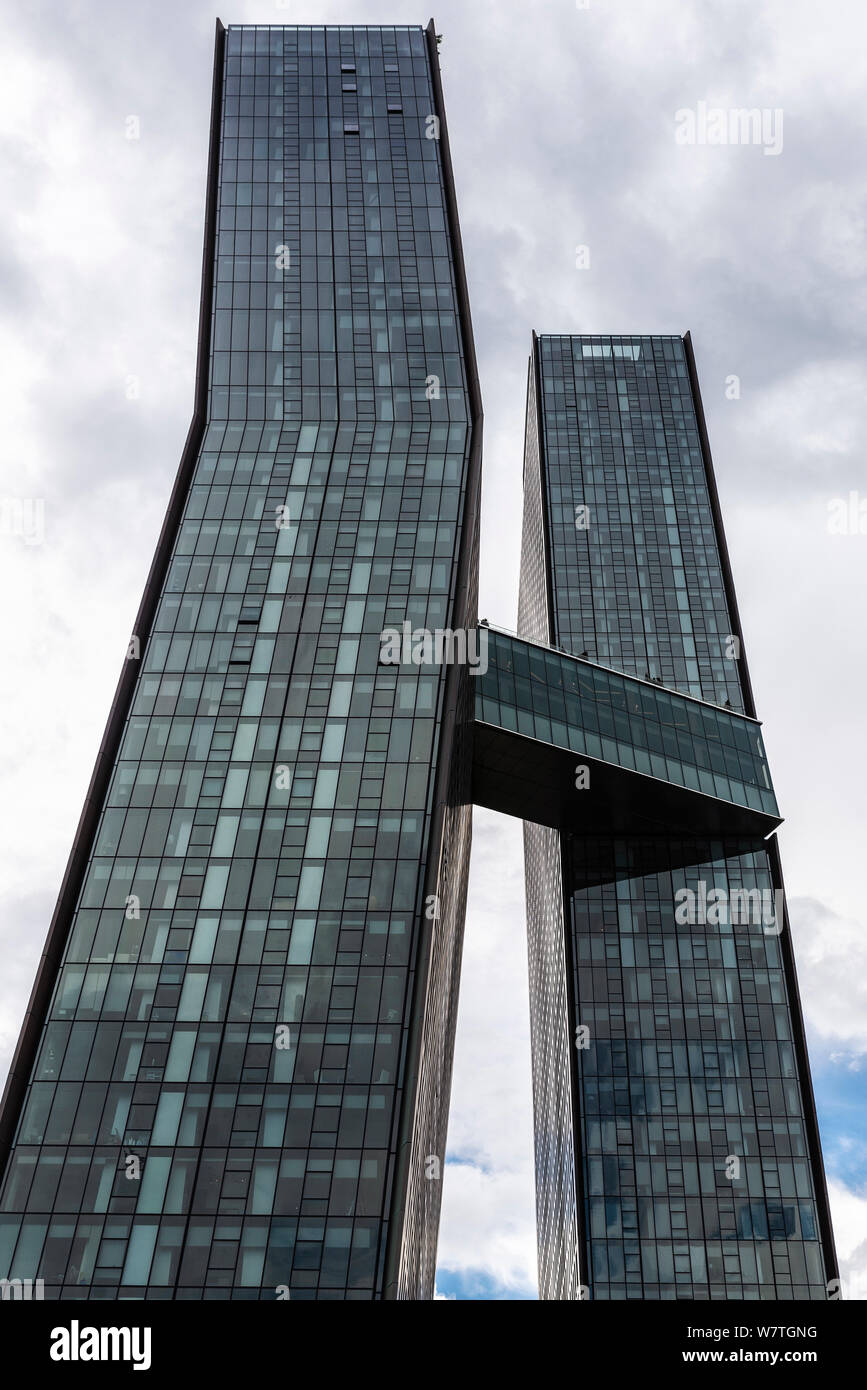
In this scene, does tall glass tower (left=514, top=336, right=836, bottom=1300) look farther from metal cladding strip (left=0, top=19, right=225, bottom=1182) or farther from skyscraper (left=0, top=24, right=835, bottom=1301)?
metal cladding strip (left=0, top=19, right=225, bottom=1182)

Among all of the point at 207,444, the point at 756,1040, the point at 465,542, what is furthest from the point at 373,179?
the point at 756,1040

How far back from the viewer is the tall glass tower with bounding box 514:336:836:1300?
96125 mm

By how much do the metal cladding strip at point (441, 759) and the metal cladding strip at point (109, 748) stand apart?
18753 mm

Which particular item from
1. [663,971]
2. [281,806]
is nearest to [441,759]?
[281,806]

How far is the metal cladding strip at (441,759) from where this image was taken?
54.9 m

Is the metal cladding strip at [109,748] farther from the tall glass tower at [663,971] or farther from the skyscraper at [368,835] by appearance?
the tall glass tower at [663,971]

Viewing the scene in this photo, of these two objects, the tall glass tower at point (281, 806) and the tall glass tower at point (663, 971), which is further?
the tall glass tower at point (663, 971)

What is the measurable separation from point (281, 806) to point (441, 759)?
9.86 m

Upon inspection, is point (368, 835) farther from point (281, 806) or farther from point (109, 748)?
point (109, 748)

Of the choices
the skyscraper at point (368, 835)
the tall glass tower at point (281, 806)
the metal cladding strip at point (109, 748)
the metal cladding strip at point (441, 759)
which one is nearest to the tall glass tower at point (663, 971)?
the skyscraper at point (368, 835)

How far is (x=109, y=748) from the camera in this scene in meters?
72.4

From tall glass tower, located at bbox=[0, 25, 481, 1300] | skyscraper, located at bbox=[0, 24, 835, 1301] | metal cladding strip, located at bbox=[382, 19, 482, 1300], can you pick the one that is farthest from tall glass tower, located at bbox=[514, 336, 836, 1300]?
metal cladding strip, located at bbox=[382, 19, 482, 1300]
